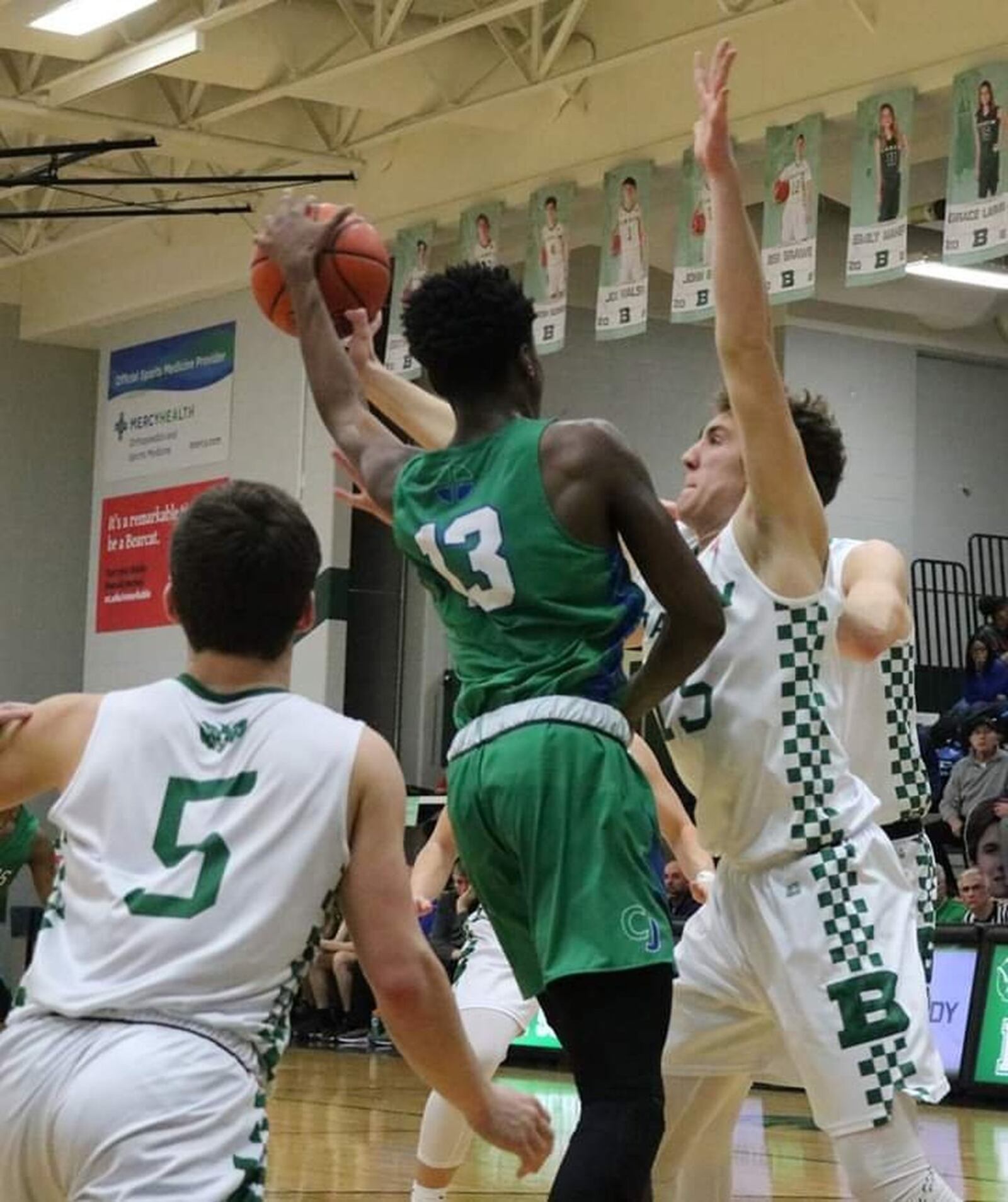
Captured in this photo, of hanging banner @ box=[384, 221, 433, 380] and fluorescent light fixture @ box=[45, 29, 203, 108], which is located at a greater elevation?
fluorescent light fixture @ box=[45, 29, 203, 108]

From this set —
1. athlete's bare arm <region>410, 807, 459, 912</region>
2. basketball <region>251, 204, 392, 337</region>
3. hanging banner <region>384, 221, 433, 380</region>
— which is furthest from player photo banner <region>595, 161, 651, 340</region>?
basketball <region>251, 204, 392, 337</region>

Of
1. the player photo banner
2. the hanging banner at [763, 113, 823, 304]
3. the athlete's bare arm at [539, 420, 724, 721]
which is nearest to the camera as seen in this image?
the athlete's bare arm at [539, 420, 724, 721]

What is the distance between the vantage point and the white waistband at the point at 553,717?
3598mm

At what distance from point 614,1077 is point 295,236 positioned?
5.40ft

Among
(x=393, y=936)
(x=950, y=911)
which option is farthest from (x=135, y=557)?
(x=393, y=936)

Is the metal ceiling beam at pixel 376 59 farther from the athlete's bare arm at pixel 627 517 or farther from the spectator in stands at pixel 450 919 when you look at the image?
the athlete's bare arm at pixel 627 517

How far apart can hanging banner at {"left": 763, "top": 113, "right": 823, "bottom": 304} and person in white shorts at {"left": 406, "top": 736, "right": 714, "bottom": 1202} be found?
7.48 metres

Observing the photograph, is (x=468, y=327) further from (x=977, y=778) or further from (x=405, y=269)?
(x=405, y=269)

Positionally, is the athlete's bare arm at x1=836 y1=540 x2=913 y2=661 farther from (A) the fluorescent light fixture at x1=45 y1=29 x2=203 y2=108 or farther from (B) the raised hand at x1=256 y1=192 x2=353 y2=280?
(A) the fluorescent light fixture at x1=45 y1=29 x2=203 y2=108

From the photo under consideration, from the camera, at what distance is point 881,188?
41.5ft

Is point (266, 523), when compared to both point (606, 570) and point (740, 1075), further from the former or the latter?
point (740, 1075)

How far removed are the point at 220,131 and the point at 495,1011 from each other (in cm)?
1172

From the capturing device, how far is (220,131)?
16406 millimetres

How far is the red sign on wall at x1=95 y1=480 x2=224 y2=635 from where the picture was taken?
63.3 feet
